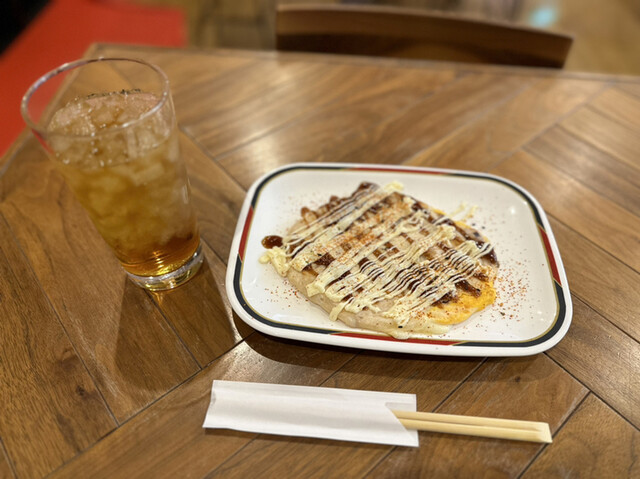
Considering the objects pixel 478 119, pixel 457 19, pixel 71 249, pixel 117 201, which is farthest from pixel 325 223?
pixel 457 19

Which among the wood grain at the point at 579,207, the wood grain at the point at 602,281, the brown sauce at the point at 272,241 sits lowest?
the brown sauce at the point at 272,241

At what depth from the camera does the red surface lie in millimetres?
2763

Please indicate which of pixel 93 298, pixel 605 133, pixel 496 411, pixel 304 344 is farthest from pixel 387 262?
pixel 605 133

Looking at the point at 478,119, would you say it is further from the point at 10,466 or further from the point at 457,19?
the point at 10,466

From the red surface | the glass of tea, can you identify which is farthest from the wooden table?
the red surface

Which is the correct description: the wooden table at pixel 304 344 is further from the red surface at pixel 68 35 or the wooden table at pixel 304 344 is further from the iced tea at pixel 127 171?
the red surface at pixel 68 35

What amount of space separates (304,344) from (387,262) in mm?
274

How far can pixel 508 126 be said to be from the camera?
1.58m

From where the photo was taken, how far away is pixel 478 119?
1.61 metres

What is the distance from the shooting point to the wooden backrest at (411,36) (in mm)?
1765

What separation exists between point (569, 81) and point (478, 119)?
17.6 inches

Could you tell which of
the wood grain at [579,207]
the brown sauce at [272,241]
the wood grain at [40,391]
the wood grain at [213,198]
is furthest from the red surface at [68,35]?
the wood grain at [579,207]

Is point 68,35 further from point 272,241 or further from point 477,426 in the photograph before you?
point 477,426

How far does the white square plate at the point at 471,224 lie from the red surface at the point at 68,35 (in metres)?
2.13
